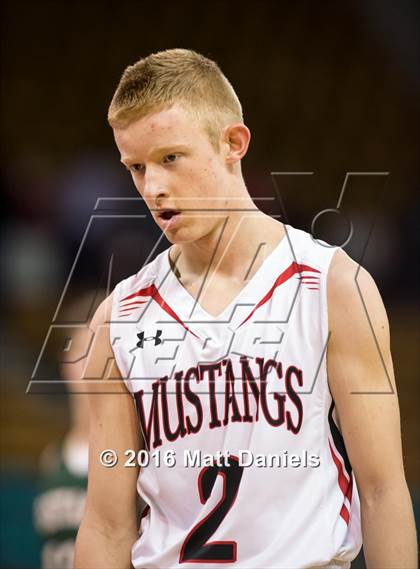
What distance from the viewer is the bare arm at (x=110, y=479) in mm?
2193

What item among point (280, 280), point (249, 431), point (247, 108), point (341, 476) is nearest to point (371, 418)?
point (341, 476)

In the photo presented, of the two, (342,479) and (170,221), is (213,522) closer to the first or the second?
(342,479)

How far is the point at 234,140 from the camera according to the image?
211 cm

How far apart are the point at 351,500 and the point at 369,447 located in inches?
6.2

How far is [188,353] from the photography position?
2.14m

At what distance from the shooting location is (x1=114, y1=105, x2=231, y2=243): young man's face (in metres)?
1.99

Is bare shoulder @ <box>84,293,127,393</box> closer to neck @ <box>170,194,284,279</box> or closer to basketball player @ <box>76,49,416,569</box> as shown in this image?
basketball player @ <box>76,49,416,569</box>

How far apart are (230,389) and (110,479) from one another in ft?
1.19

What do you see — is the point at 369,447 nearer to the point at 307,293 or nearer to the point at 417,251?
the point at 307,293

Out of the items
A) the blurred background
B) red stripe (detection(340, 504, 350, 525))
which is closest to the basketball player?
red stripe (detection(340, 504, 350, 525))

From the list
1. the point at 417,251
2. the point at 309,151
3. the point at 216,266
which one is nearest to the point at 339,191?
the point at 309,151

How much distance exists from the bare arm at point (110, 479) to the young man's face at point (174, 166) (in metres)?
0.39

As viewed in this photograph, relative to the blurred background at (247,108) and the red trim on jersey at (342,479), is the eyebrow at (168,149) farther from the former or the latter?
the blurred background at (247,108)

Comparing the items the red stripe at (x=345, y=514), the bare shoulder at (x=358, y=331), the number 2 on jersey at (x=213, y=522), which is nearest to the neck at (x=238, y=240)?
the bare shoulder at (x=358, y=331)
